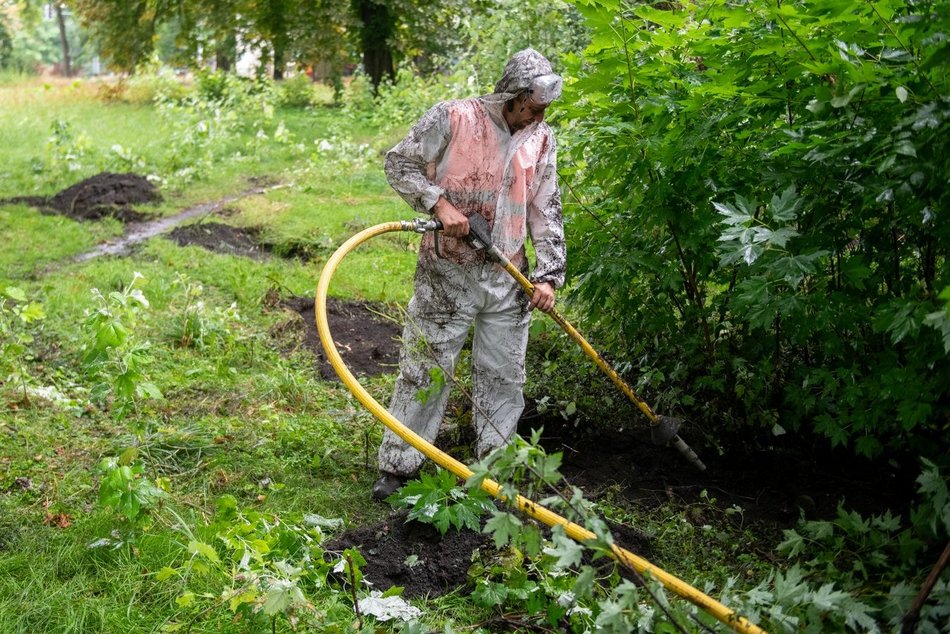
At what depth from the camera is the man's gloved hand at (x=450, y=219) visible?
4.27 metres

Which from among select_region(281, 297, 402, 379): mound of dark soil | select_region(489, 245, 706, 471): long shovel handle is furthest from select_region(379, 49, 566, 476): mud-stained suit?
select_region(281, 297, 402, 379): mound of dark soil

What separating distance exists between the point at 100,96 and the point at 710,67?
20329mm

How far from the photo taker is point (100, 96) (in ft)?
71.9

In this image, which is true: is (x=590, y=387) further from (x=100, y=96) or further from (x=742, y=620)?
(x=100, y=96)

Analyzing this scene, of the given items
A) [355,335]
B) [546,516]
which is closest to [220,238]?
[355,335]

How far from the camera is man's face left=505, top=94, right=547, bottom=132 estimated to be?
167 inches

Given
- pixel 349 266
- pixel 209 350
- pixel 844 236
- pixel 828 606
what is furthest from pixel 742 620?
pixel 349 266

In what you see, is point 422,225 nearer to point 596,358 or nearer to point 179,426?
point 596,358

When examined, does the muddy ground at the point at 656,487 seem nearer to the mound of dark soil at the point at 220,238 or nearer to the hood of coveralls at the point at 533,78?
the hood of coveralls at the point at 533,78

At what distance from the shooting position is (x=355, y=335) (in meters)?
7.07

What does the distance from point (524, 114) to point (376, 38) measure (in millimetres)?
16618

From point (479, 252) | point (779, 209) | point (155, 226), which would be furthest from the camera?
point (155, 226)

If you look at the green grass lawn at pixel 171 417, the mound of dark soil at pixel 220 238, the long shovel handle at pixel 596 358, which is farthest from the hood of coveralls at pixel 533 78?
the mound of dark soil at pixel 220 238

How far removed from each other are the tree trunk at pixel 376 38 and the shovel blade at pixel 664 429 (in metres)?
16.0
